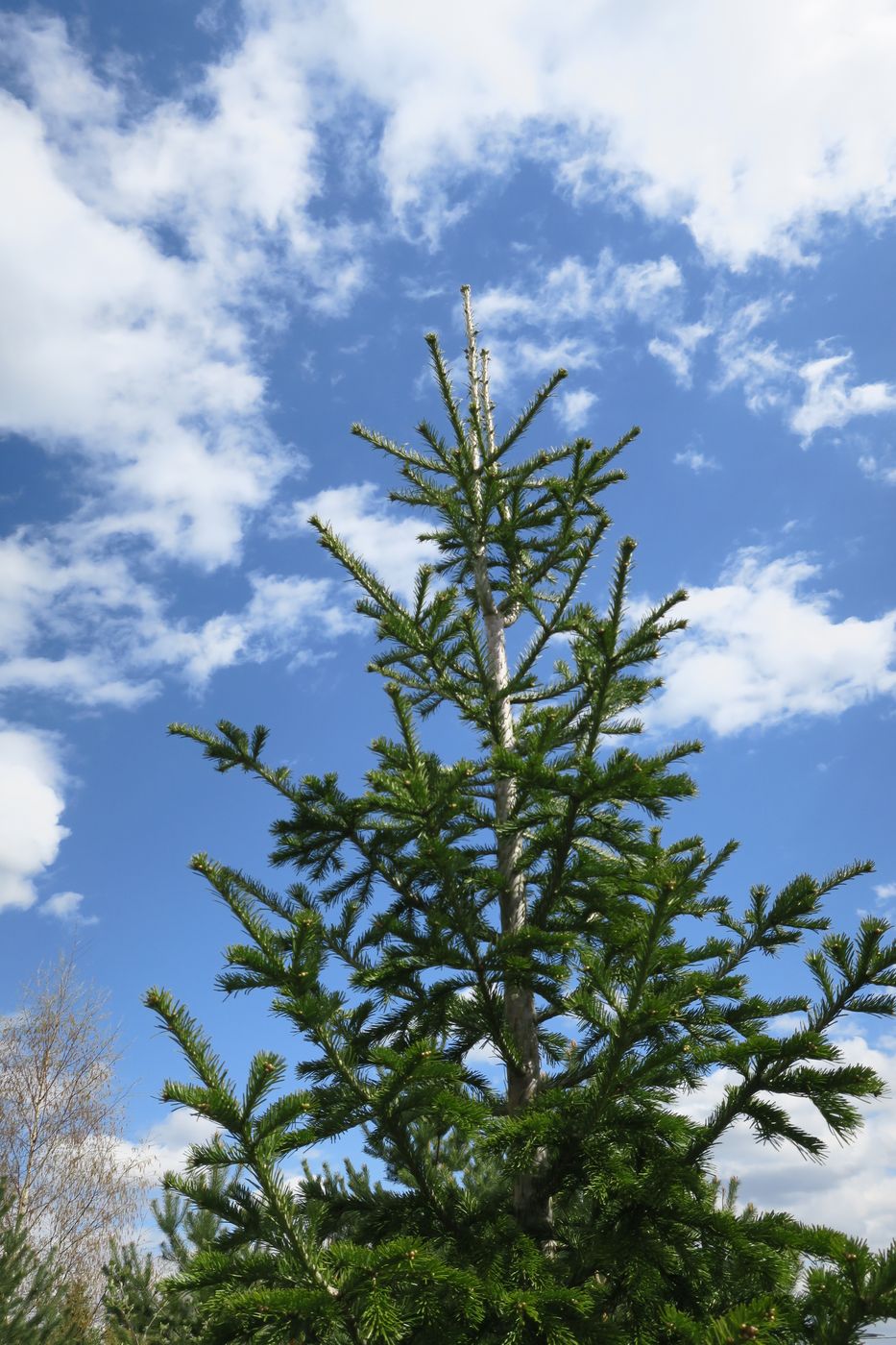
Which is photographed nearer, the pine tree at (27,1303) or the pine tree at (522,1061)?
the pine tree at (522,1061)

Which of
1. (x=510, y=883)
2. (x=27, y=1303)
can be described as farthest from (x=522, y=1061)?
(x=27, y=1303)

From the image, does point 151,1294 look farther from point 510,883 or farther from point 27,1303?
point 510,883

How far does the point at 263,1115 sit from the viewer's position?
2805mm

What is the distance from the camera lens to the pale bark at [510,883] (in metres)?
4.41

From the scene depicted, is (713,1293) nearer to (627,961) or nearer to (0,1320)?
(627,961)

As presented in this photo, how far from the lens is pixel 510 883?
5.21 metres

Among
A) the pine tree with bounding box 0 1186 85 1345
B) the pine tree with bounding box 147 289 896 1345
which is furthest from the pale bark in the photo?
the pine tree with bounding box 0 1186 85 1345

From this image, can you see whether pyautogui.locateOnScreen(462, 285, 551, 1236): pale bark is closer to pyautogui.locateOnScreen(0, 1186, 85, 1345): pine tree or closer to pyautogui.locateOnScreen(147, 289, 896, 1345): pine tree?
pyautogui.locateOnScreen(147, 289, 896, 1345): pine tree

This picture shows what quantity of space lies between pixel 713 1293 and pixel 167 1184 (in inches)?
97.0

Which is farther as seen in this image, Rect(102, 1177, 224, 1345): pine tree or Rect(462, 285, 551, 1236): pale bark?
Rect(102, 1177, 224, 1345): pine tree

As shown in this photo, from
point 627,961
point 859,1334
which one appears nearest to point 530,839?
point 627,961

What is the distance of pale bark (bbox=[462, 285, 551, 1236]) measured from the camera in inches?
174

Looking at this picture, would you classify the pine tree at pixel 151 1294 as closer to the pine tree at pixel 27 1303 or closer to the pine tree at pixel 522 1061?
the pine tree at pixel 27 1303

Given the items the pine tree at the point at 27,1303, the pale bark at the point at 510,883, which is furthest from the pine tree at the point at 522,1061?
the pine tree at the point at 27,1303
